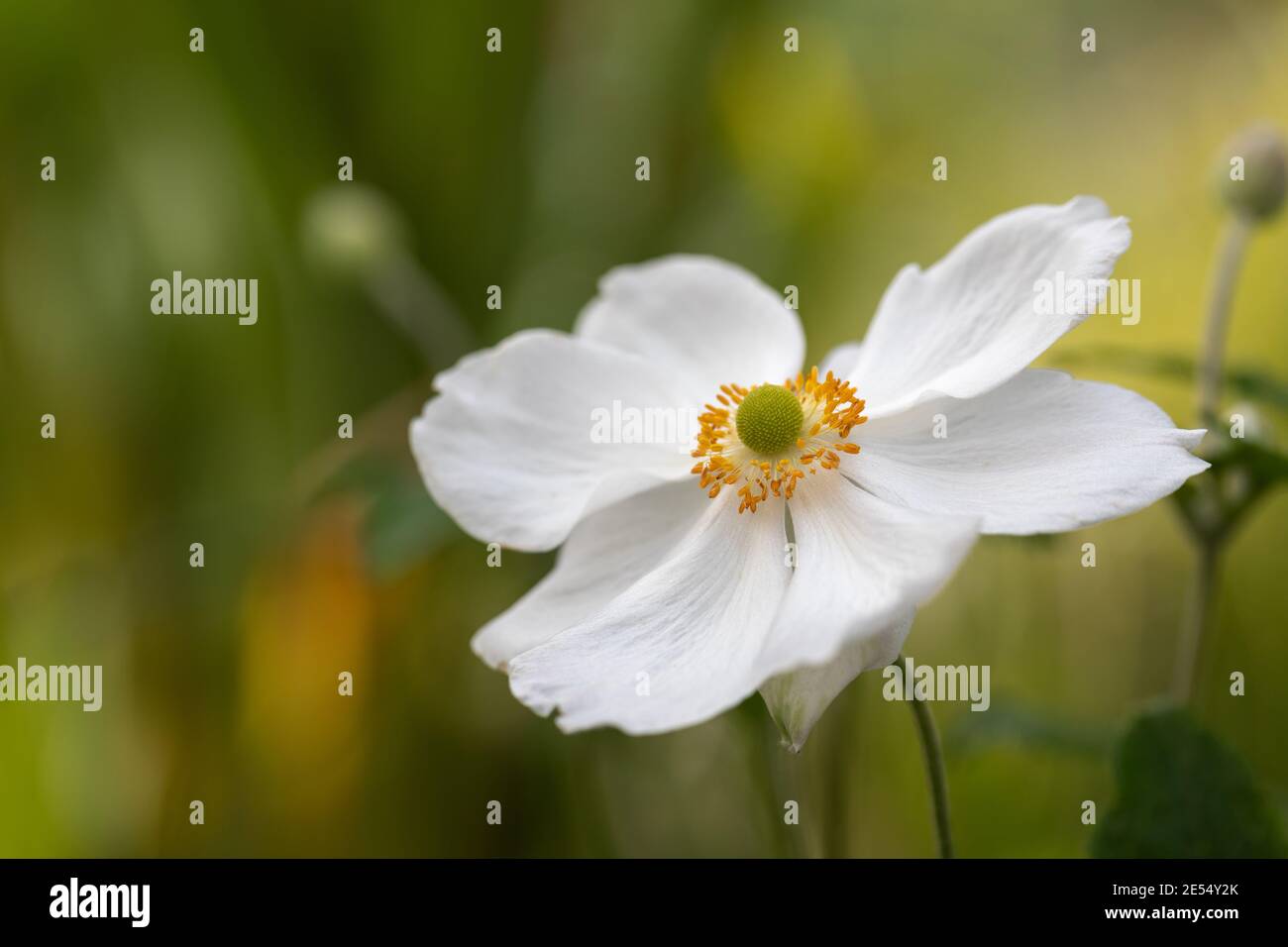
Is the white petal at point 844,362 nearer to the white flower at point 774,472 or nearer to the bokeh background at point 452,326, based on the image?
the white flower at point 774,472

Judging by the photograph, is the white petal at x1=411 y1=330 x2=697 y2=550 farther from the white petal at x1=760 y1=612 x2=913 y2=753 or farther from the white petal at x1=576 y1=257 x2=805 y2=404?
the white petal at x1=760 y1=612 x2=913 y2=753

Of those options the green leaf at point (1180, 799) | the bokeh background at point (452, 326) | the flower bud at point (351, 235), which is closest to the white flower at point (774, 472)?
the green leaf at point (1180, 799)

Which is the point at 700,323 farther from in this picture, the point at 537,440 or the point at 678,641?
the point at 678,641

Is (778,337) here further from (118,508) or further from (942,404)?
(118,508)

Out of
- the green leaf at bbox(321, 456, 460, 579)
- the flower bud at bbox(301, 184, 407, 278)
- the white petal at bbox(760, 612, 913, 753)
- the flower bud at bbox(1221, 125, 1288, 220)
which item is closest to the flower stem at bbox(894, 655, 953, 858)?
the white petal at bbox(760, 612, 913, 753)

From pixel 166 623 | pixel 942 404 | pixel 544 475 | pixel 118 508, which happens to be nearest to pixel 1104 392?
pixel 942 404
